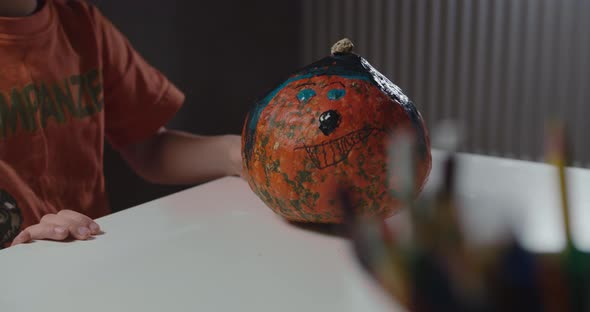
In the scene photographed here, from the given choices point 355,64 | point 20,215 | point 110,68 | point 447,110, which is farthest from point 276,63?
point 355,64

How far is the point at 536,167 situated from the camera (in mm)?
870

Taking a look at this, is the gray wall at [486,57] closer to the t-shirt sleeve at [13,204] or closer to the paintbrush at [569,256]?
the t-shirt sleeve at [13,204]

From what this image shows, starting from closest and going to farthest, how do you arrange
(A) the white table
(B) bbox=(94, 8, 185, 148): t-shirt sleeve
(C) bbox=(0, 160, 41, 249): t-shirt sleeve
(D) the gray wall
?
1. (A) the white table
2. (C) bbox=(0, 160, 41, 249): t-shirt sleeve
3. (B) bbox=(94, 8, 185, 148): t-shirt sleeve
4. (D) the gray wall

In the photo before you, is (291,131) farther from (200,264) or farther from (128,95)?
(128,95)

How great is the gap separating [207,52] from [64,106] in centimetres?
122

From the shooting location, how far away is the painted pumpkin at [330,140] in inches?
20.5

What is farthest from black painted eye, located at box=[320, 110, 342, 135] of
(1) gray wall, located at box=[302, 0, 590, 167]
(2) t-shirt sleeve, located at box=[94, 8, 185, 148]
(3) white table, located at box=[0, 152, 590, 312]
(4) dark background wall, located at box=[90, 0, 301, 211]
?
(1) gray wall, located at box=[302, 0, 590, 167]

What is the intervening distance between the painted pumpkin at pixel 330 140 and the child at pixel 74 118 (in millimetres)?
313

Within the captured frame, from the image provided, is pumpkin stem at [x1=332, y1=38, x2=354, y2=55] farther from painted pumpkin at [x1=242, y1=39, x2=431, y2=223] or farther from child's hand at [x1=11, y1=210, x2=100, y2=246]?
child's hand at [x1=11, y1=210, x2=100, y2=246]

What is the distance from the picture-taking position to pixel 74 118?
1051mm

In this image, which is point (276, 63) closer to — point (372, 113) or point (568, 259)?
point (372, 113)

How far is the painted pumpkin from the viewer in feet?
1.71

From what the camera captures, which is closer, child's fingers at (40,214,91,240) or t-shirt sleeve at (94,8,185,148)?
child's fingers at (40,214,91,240)

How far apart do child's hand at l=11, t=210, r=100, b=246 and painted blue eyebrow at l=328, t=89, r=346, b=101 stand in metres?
0.28
